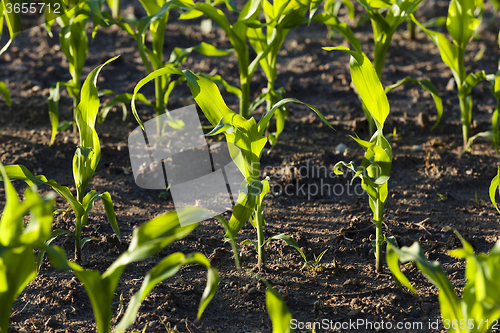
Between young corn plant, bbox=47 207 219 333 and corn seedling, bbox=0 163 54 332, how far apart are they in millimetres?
63

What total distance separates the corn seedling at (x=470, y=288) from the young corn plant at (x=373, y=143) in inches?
19.4

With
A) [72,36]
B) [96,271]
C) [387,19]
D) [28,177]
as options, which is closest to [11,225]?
[96,271]

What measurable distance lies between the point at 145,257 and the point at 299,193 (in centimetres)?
163

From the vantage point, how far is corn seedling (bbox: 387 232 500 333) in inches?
49.5

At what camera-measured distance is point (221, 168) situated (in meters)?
3.09

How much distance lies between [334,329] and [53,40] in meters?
4.15

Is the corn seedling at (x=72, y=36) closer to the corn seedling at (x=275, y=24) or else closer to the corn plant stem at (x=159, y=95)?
the corn plant stem at (x=159, y=95)

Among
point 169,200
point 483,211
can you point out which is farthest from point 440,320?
point 169,200

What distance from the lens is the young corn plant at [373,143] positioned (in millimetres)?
1794

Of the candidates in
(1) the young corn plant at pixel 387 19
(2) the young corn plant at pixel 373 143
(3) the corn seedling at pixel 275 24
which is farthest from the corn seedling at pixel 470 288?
(1) the young corn plant at pixel 387 19

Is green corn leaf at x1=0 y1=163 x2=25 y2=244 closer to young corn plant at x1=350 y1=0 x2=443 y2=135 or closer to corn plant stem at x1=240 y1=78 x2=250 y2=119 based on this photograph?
corn plant stem at x1=240 y1=78 x2=250 y2=119

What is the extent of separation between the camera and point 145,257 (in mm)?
1290

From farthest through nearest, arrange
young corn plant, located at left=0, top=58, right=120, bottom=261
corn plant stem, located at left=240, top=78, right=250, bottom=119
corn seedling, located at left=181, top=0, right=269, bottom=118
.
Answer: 1. corn plant stem, located at left=240, top=78, right=250, bottom=119
2. corn seedling, located at left=181, top=0, right=269, bottom=118
3. young corn plant, located at left=0, top=58, right=120, bottom=261

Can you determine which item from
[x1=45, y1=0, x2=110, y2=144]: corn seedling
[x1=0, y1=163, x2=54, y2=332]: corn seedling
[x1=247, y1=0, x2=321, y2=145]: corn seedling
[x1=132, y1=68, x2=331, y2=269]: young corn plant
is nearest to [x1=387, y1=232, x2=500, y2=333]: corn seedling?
[x1=132, y1=68, x2=331, y2=269]: young corn plant
